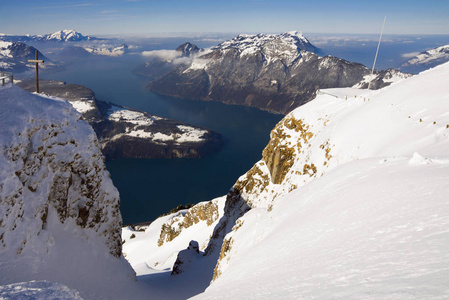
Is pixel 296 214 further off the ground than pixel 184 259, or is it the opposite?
pixel 296 214

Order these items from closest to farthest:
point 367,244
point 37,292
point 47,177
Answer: point 367,244
point 37,292
point 47,177

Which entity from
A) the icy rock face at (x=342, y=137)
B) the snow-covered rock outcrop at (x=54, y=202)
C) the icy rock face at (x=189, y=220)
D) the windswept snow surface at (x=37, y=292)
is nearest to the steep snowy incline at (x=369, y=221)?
the icy rock face at (x=342, y=137)

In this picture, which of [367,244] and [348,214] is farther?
[348,214]

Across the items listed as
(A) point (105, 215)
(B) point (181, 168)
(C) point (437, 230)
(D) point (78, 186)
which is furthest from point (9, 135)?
(B) point (181, 168)

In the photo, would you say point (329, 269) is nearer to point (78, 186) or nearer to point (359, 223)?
point (359, 223)

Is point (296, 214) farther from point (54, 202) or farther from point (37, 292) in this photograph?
point (54, 202)

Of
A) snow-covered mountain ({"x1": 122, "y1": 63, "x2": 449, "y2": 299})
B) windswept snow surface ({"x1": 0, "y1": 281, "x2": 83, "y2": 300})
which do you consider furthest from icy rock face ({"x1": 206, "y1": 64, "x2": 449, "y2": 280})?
windswept snow surface ({"x1": 0, "y1": 281, "x2": 83, "y2": 300})

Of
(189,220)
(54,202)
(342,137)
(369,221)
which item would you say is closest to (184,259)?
(189,220)

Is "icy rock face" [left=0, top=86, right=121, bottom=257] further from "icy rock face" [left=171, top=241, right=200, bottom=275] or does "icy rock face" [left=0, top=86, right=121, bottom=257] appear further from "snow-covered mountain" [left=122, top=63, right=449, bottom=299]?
"snow-covered mountain" [left=122, top=63, right=449, bottom=299]
